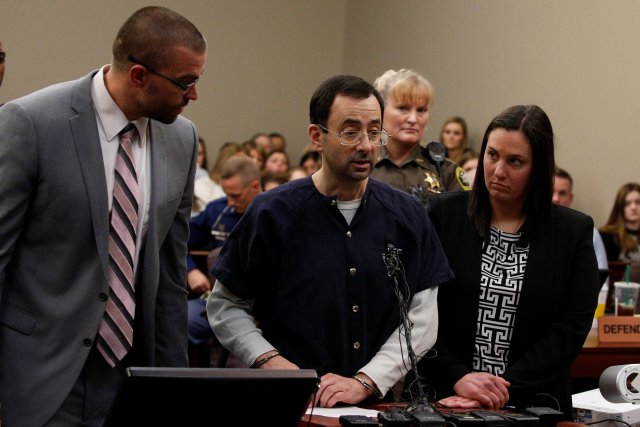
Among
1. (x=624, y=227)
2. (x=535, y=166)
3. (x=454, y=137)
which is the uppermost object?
(x=535, y=166)

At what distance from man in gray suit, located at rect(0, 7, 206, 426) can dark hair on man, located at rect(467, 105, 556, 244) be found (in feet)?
3.11

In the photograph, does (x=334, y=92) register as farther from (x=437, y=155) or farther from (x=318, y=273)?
(x=437, y=155)

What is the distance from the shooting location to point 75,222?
2.29 metres

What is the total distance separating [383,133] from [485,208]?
0.44 meters

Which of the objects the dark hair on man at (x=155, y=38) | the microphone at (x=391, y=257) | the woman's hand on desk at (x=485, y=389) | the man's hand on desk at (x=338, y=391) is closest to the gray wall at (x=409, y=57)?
the woman's hand on desk at (x=485, y=389)

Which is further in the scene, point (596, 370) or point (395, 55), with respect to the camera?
point (395, 55)

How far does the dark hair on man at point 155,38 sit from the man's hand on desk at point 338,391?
865mm

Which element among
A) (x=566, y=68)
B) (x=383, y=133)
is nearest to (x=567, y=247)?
(x=383, y=133)

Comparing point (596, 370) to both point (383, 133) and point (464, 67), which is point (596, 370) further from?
point (464, 67)

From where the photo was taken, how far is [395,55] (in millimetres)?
10555

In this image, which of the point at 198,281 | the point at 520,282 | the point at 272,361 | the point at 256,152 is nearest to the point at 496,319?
the point at 520,282

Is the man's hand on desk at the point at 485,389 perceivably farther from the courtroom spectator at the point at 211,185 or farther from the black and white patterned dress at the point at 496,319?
the courtroom spectator at the point at 211,185

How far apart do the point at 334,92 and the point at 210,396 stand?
1037 millimetres

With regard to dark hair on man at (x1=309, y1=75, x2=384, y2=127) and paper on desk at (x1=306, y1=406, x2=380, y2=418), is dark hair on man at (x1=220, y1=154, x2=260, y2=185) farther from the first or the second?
paper on desk at (x1=306, y1=406, x2=380, y2=418)
